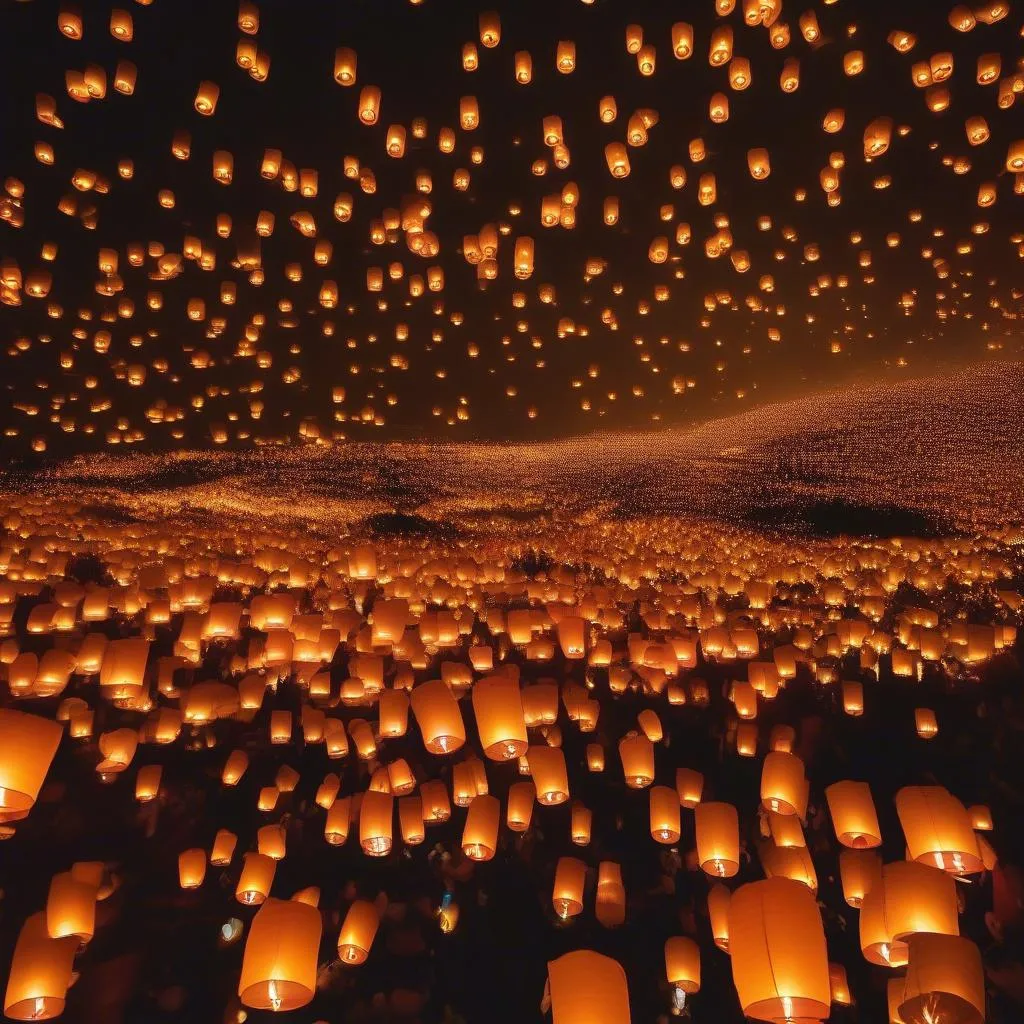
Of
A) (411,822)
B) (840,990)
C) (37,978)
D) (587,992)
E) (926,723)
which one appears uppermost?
(926,723)

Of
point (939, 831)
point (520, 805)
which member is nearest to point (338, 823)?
point (520, 805)

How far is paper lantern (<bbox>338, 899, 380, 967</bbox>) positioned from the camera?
548cm

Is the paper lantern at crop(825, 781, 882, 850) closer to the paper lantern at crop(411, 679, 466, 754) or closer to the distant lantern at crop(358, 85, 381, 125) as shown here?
the paper lantern at crop(411, 679, 466, 754)

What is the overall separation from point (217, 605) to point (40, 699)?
229 cm

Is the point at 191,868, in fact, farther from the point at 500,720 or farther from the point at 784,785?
the point at 784,785

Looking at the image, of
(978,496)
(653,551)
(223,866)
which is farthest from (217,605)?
(978,496)

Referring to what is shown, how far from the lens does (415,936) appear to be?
5719 millimetres

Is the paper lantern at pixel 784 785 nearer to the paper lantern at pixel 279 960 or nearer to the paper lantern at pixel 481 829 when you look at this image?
the paper lantern at pixel 481 829

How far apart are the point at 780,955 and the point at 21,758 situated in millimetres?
4190

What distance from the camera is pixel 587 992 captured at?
10.7ft

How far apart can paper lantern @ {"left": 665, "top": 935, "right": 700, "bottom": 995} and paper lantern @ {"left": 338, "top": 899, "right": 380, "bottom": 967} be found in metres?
2.37

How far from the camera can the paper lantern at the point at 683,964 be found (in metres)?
5.23

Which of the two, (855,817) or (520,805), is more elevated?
(520,805)

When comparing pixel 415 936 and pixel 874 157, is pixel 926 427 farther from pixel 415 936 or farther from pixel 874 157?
pixel 415 936
